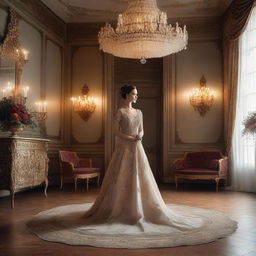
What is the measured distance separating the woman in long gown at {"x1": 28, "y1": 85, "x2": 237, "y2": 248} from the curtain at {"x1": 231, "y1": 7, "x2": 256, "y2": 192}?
2.68 meters

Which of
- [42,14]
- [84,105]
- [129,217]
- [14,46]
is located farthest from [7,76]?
[129,217]

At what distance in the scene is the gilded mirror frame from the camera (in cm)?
589

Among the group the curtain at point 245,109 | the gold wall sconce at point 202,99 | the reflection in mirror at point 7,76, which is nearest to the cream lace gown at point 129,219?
the reflection in mirror at point 7,76

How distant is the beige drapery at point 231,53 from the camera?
680 cm

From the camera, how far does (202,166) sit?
7.58 meters

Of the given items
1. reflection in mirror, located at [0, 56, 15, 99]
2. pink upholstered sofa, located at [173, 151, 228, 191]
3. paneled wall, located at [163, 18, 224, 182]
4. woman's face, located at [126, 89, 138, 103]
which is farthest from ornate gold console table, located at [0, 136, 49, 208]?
paneled wall, located at [163, 18, 224, 182]

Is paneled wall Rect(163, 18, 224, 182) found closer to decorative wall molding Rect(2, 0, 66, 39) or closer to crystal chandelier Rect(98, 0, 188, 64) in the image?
crystal chandelier Rect(98, 0, 188, 64)

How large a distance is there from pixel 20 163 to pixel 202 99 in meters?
4.46

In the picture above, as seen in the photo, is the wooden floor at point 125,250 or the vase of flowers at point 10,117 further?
the vase of flowers at point 10,117

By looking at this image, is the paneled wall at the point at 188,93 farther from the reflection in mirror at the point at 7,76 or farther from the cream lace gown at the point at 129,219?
the cream lace gown at the point at 129,219

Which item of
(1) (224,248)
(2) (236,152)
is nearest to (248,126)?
(2) (236,152)

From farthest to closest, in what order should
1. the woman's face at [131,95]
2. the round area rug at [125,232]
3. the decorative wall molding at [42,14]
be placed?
the decorative wall molding at [42,14] < the woman's face at [131,95] < the round area rug at [125,232]

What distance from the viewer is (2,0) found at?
232 inches

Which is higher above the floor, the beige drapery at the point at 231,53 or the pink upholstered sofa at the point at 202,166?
the beige drapery at the point at 231,53
